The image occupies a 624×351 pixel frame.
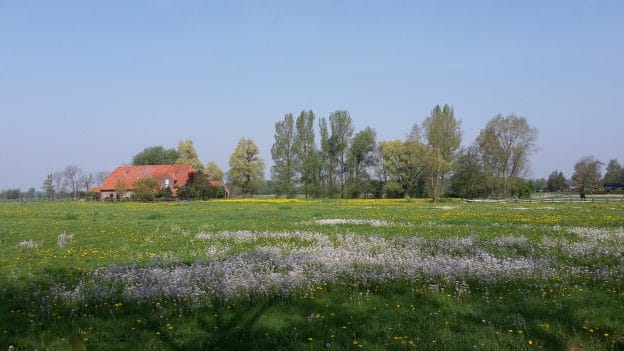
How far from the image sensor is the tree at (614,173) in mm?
134050

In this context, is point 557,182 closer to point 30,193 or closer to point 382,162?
point 382,162

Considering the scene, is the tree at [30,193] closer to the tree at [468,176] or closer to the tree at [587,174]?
the tree at [468,176]

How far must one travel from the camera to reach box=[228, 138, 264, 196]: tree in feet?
341

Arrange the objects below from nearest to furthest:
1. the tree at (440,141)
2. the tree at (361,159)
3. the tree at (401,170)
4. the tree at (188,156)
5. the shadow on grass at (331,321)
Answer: the shadow on grass at (331,321), the tree at (440,141), the tree at (401,170), the tree at (361,159), the tree at (188,156)

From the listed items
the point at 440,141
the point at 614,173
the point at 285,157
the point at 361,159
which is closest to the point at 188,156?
the point at 285,157

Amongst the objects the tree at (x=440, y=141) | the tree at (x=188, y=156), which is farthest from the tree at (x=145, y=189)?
the tree at (x=440, y=141)

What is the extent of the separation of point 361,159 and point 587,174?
65131mm

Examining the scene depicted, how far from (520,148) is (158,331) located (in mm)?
83467

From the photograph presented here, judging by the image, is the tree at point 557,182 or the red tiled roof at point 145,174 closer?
the red tiled roof at point 145,174

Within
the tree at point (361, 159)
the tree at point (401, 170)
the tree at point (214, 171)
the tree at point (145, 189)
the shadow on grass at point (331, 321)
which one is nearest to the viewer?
the shadow on grass at point (331, 321)

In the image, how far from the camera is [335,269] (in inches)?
412

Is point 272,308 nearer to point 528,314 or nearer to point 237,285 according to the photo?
point 237,285

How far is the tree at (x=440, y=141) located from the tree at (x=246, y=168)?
142 ft

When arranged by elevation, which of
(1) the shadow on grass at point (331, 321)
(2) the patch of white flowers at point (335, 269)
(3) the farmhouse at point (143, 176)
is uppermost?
(3) the farmhouse at point (143, 176)
